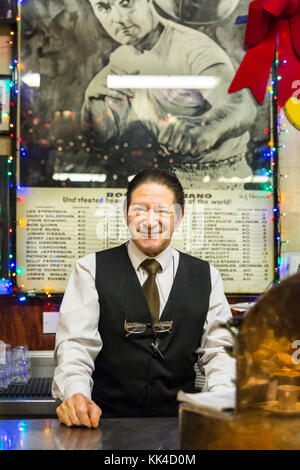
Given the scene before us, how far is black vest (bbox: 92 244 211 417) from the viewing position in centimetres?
225

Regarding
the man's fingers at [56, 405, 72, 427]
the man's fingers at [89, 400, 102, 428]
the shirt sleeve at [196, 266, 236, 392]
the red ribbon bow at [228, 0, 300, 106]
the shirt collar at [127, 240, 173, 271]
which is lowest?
the man's fingers at [56, 405, 72, 427]

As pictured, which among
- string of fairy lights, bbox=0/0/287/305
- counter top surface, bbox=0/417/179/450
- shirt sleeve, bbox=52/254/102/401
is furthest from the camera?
string of fairy lights, bbox=0/0/287/305

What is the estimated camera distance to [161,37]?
328 cm

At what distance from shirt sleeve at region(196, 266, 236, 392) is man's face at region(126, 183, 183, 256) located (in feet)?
1.18

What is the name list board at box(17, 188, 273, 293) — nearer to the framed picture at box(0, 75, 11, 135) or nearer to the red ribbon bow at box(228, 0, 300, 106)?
the framed picture at box(0, 75, 11, 135)

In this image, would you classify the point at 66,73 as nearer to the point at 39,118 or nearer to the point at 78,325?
the point at 39,118

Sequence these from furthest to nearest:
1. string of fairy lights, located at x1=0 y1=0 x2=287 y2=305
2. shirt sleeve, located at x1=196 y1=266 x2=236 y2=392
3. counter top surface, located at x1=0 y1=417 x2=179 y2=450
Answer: string of fairy lights, located at x1=0 y1=0 x2=287 y2=305 → shirt sleeve, located at x1=196 y1=266 x2=236 y2=392 → counter top surface, located at x1=0 y1=417 x2=179 y2=450

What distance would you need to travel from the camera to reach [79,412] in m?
1.68

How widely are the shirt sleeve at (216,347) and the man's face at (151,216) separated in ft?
1.18

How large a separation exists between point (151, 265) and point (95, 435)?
1.00 meters

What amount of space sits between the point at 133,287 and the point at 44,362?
115 cm

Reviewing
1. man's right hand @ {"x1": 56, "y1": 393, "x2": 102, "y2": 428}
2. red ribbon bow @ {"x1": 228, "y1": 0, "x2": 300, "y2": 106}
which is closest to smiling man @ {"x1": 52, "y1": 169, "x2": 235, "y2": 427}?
man's right hand @ {"x1": 56, "y1": 393, "x2": 102, "y2": 428}

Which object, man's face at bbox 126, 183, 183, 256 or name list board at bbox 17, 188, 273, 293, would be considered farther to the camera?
name list board at bbox 17, 188, 273, 293

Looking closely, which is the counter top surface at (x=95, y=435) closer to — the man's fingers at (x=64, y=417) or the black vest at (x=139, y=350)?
the man's fingers at (x=64, y=417)
